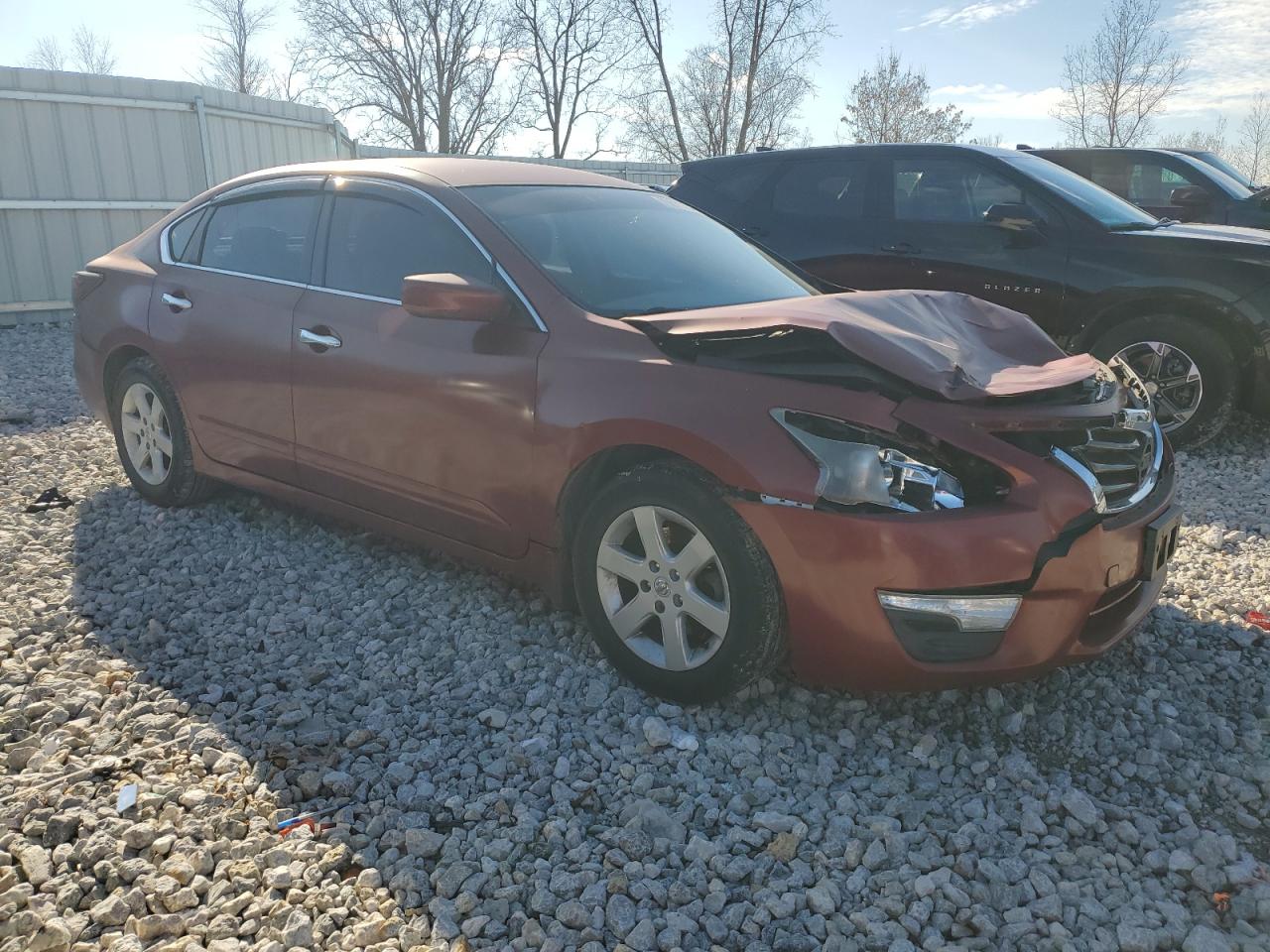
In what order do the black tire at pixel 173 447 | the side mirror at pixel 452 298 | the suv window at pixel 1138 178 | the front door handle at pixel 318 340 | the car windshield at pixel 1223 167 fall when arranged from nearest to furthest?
the side mirror at pixel 452 298, the front door handle at pixel 318 340, the black tire at pixel 173 447, the suv window at pixel 1138 178, the car windshield at pixel 1223 167

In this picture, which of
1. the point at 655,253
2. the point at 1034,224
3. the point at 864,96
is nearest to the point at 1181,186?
the point at 1034,224

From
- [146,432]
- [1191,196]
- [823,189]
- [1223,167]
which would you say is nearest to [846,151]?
[823,189]

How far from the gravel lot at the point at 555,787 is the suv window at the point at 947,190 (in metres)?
3.20

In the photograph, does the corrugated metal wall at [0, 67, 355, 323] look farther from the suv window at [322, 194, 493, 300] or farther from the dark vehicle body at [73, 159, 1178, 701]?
the suv window at [322, 194, 493, 300]

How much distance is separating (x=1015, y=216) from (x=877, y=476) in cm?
420

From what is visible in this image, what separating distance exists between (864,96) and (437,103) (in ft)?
50.1

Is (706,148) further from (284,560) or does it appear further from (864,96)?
(284,560)

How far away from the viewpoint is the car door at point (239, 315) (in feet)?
13.4

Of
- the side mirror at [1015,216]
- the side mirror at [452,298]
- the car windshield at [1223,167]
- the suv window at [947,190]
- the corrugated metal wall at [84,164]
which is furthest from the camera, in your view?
the corrugated metal wall at [84,164]

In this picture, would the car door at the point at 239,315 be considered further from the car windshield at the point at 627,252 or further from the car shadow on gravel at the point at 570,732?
the car windshield at the point at 627,252

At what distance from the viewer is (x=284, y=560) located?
4.29m

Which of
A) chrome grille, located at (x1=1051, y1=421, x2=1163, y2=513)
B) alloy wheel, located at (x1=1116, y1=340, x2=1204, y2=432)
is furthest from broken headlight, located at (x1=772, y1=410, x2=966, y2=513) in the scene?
alloy wheel, located at (x1=1116, y1=340, x2=1204, y2=432)

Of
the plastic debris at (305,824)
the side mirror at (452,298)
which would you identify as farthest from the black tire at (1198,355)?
the plastic debris at (305,824)

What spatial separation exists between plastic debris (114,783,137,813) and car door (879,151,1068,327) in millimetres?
5448
